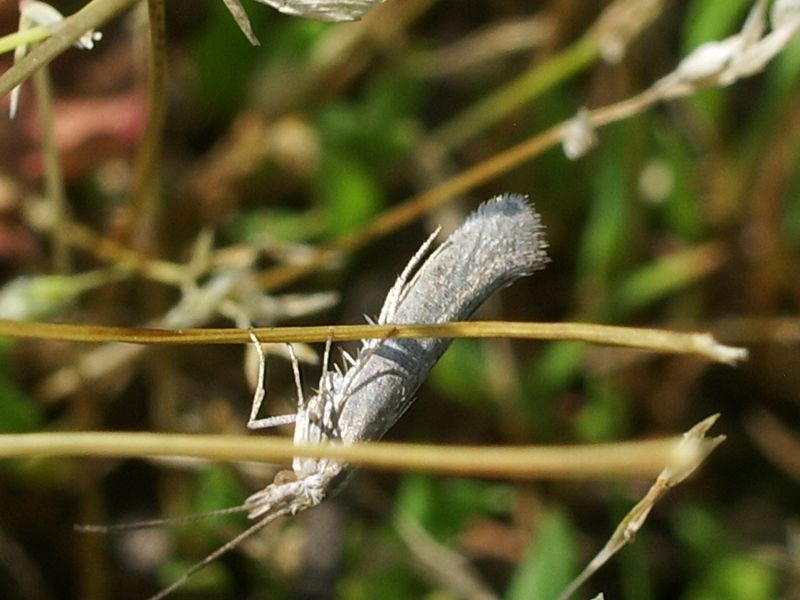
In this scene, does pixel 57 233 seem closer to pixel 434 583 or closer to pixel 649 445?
pixel 434 583

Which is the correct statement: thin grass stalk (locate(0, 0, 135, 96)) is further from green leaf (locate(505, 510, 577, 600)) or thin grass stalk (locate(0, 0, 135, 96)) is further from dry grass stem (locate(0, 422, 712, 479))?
green leaf (locate(505, 510, 577, 600))

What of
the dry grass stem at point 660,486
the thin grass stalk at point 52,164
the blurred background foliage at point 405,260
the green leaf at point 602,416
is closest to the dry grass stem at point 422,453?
the dry grass stem at point 660,486

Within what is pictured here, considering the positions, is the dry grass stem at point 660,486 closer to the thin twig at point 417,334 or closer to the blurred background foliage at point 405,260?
the thin twig at point 417,334

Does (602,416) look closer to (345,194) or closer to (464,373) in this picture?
(464,373)

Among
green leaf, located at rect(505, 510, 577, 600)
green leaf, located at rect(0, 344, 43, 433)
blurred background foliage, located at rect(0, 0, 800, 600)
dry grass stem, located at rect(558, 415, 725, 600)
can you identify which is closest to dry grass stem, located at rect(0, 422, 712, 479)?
dry grass stem, located at rect(558, 415, 725, 600)

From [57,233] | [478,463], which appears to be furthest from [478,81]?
[478,463]

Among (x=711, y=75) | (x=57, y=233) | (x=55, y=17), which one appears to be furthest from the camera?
(x=57, y=233)
